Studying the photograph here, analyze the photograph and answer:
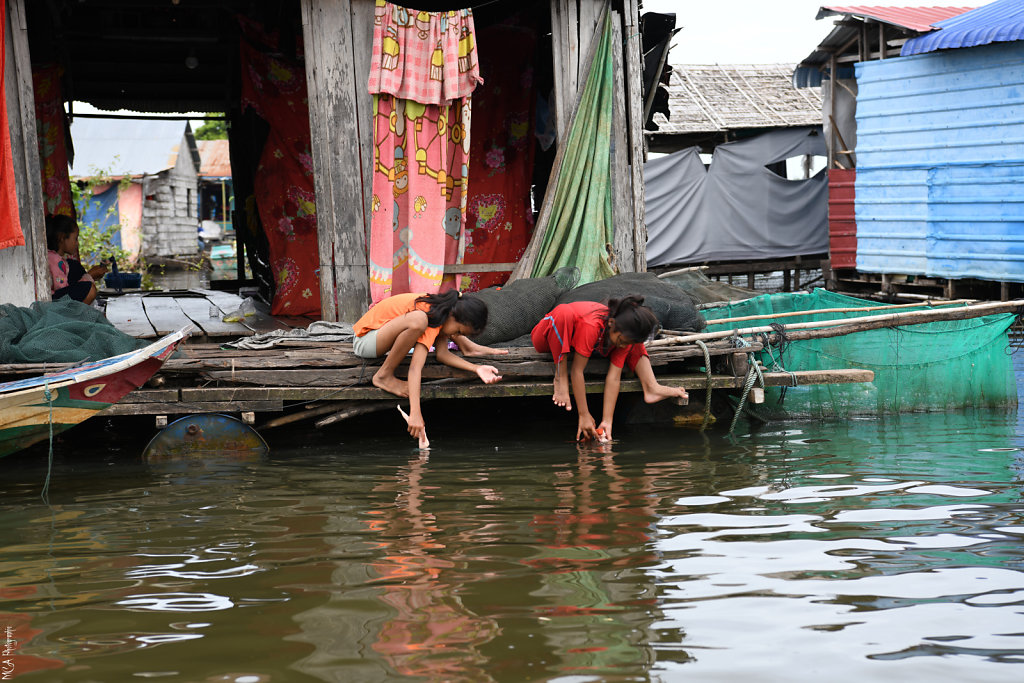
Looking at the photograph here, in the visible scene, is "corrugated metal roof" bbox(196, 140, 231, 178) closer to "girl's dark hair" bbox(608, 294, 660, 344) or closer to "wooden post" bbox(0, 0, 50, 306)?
Result: "wooden post" bbox(0, 0, 50, 306)

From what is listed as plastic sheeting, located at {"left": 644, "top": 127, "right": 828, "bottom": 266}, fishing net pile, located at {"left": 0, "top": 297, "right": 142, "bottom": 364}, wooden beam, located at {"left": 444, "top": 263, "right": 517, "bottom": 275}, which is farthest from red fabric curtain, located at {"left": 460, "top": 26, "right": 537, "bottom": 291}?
plastic sheeting, located at {"left": 644, "top": 127, "right": 828, "bottom": 266}

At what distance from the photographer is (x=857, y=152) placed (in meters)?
13.0

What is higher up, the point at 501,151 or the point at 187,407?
the point at 501,151

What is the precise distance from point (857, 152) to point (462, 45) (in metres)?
7.65

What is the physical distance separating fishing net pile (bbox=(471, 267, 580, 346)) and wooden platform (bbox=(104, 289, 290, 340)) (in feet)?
7.15

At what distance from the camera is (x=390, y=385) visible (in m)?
6.17

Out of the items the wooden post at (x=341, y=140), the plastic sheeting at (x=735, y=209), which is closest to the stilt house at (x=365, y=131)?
the wooden post at (x=341, y=140)

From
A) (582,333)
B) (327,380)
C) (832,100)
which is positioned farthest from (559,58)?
(832,100)

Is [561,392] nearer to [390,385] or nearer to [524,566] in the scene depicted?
[390,385]

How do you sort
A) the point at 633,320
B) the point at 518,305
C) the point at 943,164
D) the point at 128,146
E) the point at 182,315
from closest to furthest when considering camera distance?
the point at 633,320 < the point at 518,305 < the point at 182,315 < the point at 943,164 < the point at 128,146

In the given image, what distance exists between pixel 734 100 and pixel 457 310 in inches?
513

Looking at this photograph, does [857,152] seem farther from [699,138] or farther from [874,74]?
[699,138]

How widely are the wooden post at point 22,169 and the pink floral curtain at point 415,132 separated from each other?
90.7 inches

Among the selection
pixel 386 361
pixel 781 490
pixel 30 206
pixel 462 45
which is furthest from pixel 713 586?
pixel 30 206
